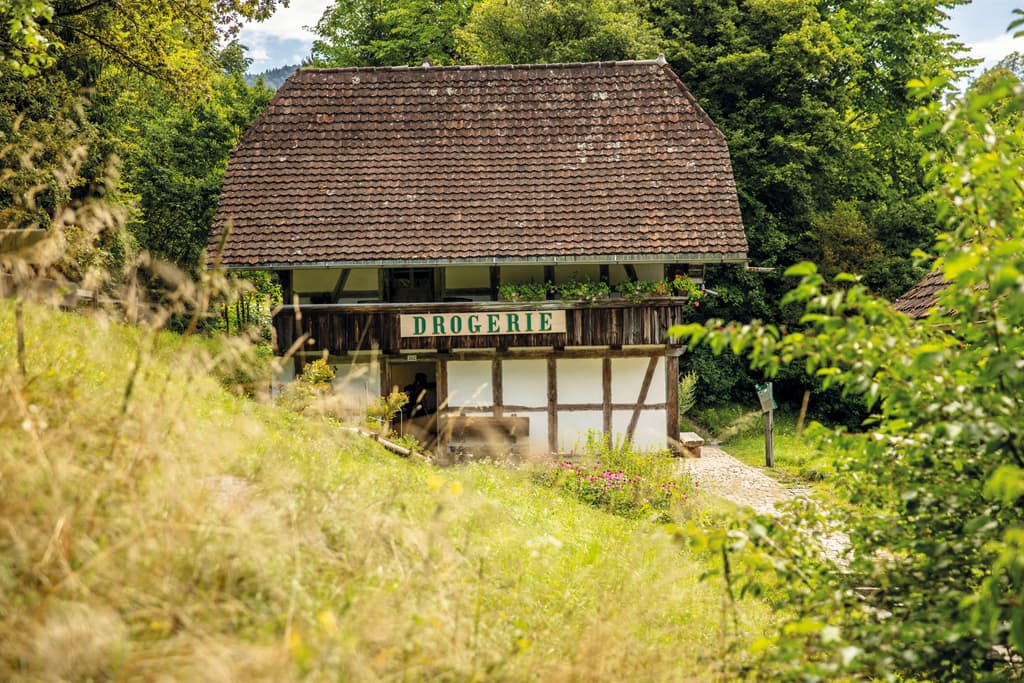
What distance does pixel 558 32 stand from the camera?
23.3 metres

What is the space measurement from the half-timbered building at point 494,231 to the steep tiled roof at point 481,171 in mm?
34

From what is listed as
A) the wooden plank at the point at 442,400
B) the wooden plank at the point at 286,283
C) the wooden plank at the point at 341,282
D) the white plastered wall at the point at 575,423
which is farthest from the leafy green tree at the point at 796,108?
the wooden plank at the point at 286,283

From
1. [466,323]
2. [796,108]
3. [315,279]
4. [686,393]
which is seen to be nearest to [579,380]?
[466,323]

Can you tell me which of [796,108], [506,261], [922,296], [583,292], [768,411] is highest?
[796,108]

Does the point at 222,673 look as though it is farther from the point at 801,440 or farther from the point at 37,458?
the point at 801,440

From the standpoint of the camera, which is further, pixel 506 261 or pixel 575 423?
pixel 575 423

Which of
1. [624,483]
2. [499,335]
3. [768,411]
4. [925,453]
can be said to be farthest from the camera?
[768,411]

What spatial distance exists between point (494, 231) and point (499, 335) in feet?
5.87

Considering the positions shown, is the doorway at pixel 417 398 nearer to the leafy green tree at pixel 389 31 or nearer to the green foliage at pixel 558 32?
the green foliage at pixel 558 32

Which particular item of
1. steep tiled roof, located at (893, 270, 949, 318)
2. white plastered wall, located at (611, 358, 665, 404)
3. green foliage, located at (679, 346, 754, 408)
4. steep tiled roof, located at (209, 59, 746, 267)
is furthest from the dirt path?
green foliage, located at (679, 346, 754, 408)

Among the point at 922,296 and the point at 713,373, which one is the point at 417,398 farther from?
the point at 713,373

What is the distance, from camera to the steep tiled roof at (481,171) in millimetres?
14234

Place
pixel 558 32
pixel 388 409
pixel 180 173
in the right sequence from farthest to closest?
pixel 180 173 → pixel 558 32 → pixel 388 409

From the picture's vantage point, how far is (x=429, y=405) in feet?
54.8
